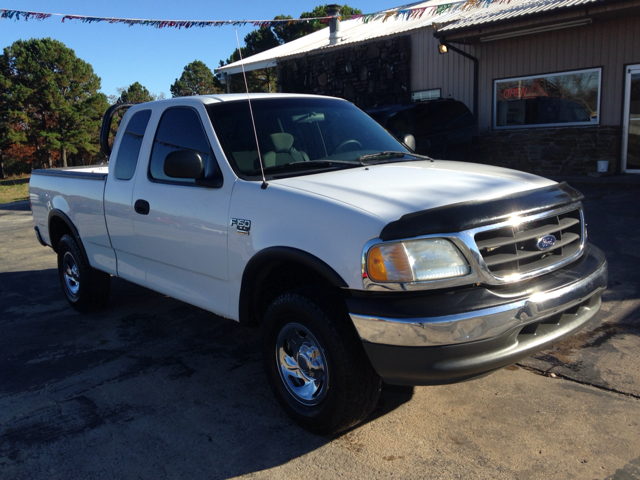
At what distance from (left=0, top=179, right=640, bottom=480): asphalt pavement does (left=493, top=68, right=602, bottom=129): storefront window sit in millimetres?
8805

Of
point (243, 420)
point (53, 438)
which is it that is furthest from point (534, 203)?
point (53, 438)

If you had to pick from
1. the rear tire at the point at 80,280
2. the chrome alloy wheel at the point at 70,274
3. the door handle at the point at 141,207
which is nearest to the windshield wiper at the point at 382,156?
the door handle at the point at 141,207

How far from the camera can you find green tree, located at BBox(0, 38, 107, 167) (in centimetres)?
4372

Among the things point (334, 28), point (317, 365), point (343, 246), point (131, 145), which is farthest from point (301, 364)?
point (334, 28)

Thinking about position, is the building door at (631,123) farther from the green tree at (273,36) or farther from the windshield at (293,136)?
the green tree at (273,36)

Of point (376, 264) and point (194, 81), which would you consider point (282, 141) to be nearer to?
point (376, 264)

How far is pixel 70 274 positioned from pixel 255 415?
11.0 ft

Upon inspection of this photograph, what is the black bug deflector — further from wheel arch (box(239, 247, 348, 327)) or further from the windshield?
the windshield

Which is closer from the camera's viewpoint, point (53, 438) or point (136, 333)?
point (53, 438)

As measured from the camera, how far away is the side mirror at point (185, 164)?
353cm

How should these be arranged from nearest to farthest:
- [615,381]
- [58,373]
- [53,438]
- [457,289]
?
[457,289] < [53,438] < [615,381] < [58,373]

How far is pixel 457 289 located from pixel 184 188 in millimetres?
2093

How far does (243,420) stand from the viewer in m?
3.34

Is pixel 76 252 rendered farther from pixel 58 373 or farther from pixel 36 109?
pixel 36 109
